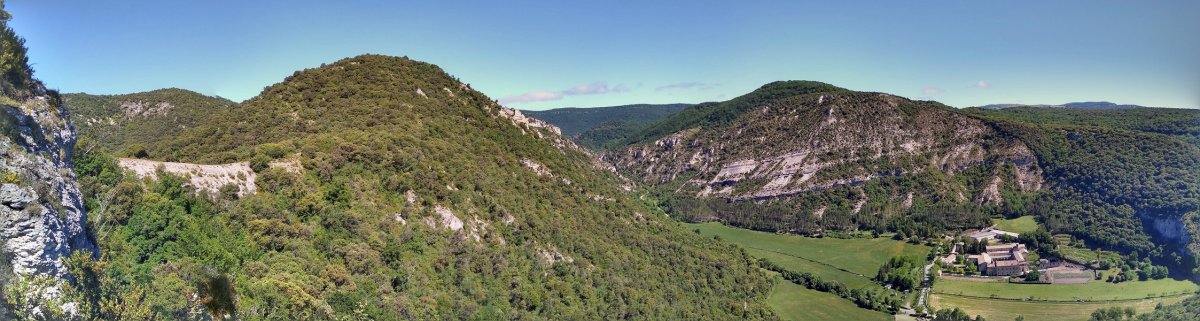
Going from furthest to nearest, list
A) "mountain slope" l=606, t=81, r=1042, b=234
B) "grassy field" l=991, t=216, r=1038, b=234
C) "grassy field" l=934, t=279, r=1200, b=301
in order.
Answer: "mountain slope" l=606, t=81, r=1042, b=234
"grassy field" l=991, t=216, r=1038, b=234
"grassy field" l=934, t=279, r=1200, b=301

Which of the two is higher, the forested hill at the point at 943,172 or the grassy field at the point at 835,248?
the forested hill at the point at 943,172

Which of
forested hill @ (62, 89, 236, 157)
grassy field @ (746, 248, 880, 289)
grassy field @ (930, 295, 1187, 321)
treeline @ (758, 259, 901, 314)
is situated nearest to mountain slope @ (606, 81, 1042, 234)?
grassy field @ (746, 248, 880, 289)

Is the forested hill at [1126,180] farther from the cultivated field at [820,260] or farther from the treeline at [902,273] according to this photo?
the treeline at [902,273]

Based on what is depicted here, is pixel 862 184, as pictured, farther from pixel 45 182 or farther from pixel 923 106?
pixel 45 182

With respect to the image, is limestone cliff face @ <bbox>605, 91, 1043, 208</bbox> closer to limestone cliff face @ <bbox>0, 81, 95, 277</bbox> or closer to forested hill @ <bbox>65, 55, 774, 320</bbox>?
forested hill @ <bbox>65, 55, 774, 320</bbox>

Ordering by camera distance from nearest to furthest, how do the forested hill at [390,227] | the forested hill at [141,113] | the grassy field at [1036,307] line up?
the forested hill at [390,227] < the forested hill at [141,113] < the grassy field at [1036,307]

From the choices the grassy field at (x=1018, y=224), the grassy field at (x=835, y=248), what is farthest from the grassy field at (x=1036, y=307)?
the grassy field at (x=1018, y=224)

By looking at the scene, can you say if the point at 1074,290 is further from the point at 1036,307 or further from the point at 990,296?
the point at 990,296

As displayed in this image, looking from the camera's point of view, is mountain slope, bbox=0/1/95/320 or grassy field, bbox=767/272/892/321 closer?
mountain slope, bbox=0/1/95/320
